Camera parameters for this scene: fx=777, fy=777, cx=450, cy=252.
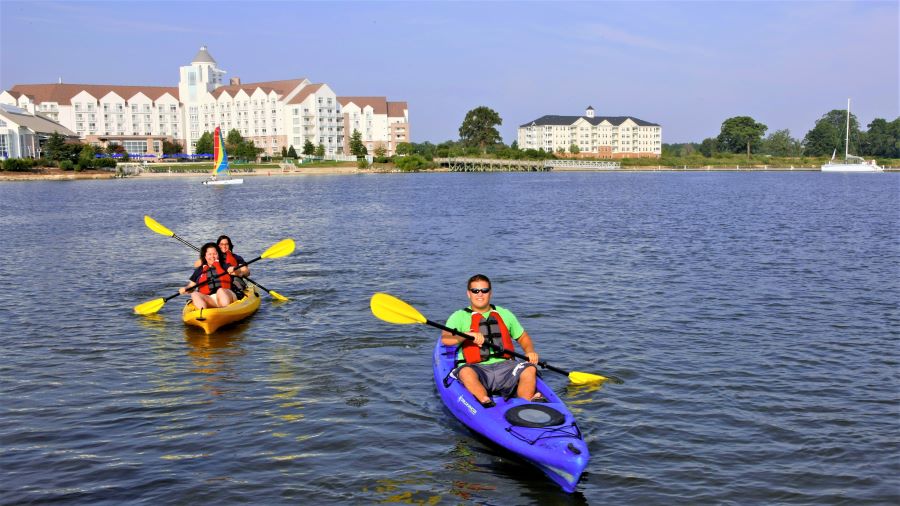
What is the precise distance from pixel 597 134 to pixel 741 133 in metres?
32.3

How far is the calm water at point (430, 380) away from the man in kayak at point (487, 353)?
670 mm

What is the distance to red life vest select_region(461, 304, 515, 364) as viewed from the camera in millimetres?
9398

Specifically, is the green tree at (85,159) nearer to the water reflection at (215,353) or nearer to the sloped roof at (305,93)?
the sloped roof at (305,93)

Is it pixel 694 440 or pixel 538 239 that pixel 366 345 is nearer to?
pixel 694 440

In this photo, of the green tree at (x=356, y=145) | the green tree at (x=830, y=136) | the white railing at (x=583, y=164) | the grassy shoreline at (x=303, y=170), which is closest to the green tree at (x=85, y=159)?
the grassy shoreline at (x=303, y=170)

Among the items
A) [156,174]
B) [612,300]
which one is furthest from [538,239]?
[156,174]

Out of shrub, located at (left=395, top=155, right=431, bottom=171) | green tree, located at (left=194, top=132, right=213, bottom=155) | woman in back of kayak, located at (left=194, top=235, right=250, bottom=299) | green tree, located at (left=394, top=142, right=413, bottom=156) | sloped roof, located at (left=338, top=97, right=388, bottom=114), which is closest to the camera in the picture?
woman in back of kayak, located at (left=194, top=235, right=250, bottom=299)

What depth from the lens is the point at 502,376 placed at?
9047 mm

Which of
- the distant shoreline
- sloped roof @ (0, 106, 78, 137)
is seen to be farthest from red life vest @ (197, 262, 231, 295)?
sloped roof @ (0, 106, 78, 137)

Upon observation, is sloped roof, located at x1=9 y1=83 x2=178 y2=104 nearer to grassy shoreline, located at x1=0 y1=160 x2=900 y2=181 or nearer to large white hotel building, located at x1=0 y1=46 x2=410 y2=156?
large white hotel building, located at x1=0 y1=46 x2=410 y2=156

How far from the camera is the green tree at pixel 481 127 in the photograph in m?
150

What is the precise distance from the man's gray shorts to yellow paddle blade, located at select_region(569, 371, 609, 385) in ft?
5.30

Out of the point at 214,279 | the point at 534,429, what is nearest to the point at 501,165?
the point at 214,279

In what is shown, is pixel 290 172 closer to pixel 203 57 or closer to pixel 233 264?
pixel 203 57
